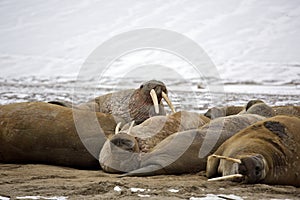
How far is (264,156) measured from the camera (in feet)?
14.8

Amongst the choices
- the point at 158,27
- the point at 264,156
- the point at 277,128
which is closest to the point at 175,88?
the point at 277,128

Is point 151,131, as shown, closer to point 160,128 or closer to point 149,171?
point 160,128

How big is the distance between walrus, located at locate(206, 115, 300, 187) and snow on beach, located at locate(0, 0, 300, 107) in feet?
44.2

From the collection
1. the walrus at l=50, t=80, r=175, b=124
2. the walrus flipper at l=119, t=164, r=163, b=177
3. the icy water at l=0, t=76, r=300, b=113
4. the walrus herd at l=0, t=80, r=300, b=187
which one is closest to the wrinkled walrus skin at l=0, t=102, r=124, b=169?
the walrus herd at l=0, t=80, r=300, b=187

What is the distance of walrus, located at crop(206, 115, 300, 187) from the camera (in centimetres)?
441

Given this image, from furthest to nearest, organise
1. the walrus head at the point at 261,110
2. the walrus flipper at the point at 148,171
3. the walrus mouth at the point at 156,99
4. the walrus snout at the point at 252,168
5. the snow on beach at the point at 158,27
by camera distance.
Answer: the snow on beach at the point at 158,27
the walrus mouth at the point at 156,99
the walrus head at the point at 261,110
the walrus flipper at the point at 148,171
the walrus snout at the point at 252,168

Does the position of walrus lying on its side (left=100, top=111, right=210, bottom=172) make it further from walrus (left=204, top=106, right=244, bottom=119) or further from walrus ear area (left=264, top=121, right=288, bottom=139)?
walrus ear area (left=264, top=121, right=288, bottom=139)

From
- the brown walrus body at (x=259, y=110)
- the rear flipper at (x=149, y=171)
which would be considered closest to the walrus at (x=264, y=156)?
the rear flipper at (x=149, y=171)

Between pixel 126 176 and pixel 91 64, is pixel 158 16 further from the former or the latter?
pixel 126 176

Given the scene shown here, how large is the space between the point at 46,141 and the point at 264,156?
240 cm

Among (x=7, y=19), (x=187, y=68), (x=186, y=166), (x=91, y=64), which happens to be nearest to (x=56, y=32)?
(x=7, y=19)

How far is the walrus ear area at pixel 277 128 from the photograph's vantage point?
4777 mm

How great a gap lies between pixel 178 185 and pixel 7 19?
40.2 meters

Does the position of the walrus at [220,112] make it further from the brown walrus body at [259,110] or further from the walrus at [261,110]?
the walrus at [261,110]
